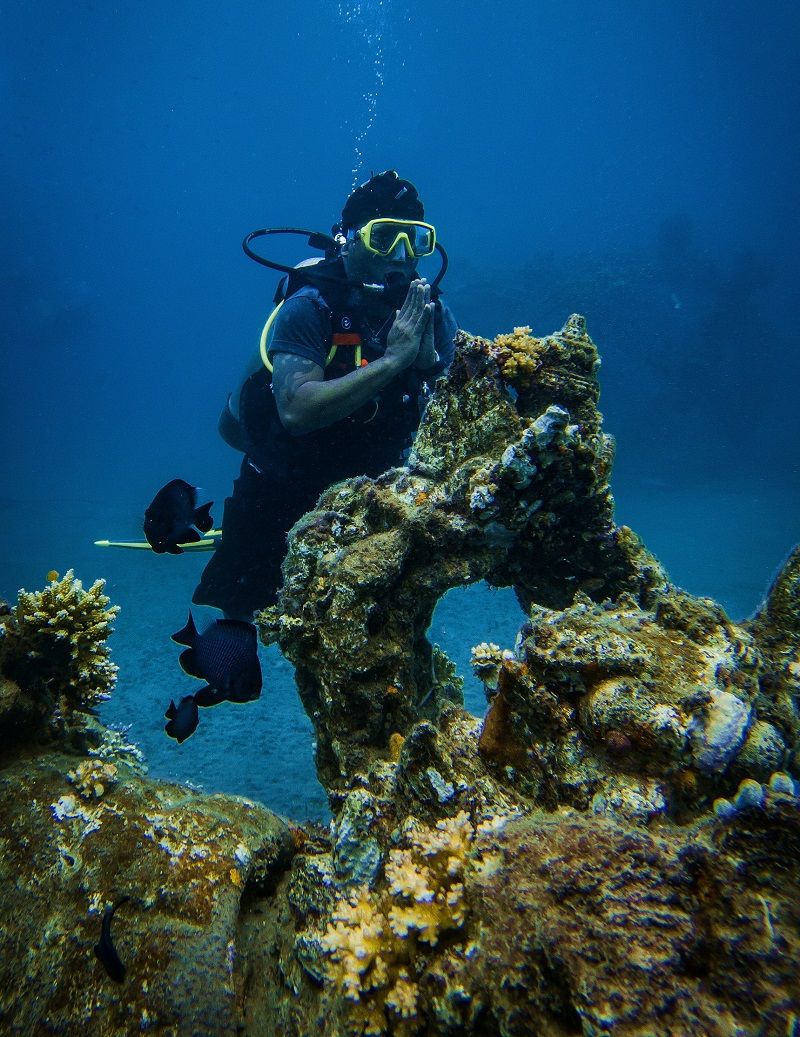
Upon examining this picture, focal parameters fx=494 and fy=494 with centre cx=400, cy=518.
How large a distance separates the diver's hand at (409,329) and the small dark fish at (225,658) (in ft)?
7.48

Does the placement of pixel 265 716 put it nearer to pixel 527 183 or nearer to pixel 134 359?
pixel 527 183

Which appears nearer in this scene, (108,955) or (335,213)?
(108,955)

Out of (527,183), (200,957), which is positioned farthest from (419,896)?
(527,183)

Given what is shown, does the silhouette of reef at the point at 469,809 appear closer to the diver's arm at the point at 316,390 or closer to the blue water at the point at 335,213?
the diver's arm at the point at 316,390

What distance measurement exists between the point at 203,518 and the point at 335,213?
4638 inches

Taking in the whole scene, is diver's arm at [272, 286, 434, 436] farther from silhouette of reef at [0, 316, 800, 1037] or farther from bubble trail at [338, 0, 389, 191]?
bubble trail at [338, 0, 389, 191]

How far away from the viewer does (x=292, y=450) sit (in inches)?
184

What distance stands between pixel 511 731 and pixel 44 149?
80.3 m

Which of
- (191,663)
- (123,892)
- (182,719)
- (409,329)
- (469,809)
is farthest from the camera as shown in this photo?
(409,329)

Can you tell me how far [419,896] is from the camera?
5.43 ft

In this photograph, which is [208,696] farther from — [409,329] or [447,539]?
[409,329]

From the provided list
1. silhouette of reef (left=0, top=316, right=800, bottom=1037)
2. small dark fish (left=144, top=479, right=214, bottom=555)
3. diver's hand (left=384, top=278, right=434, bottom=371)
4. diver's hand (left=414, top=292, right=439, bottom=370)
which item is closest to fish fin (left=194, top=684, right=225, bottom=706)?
silhouette of reef (left=0, top=316, right=800, bottom=1037)

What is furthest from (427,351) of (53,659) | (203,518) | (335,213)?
(335,213)

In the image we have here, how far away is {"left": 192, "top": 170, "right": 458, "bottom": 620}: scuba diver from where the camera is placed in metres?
3.97
